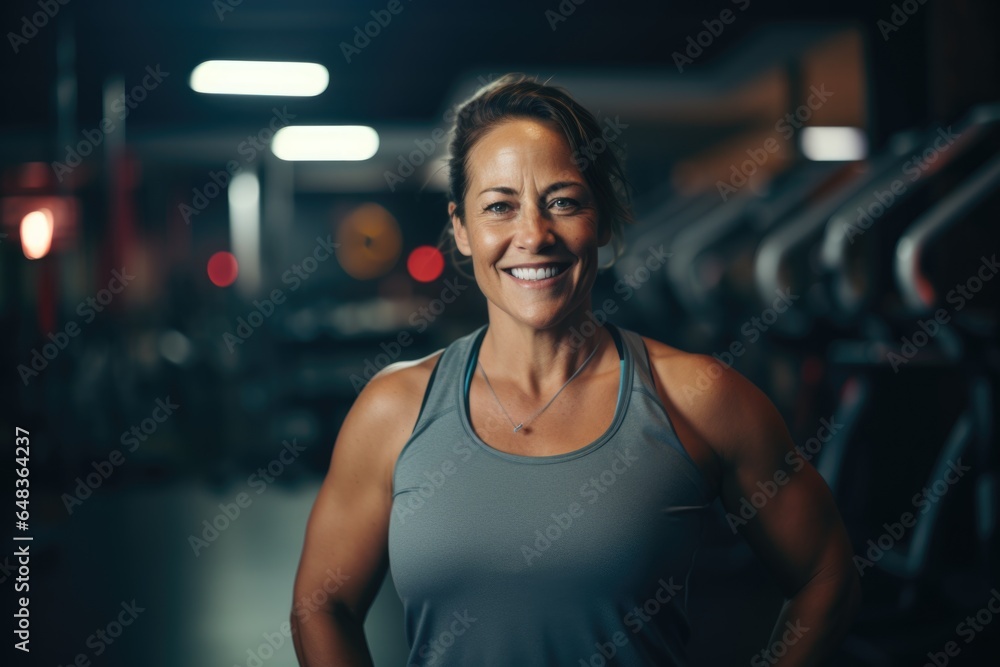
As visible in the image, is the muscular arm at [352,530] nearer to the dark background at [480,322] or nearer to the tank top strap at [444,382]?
the tank top strap at [444,382]

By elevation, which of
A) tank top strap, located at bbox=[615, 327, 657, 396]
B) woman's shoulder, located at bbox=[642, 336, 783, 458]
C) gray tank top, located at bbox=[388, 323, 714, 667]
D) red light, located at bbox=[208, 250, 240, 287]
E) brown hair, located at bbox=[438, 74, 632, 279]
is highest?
red light, located at bbox=[208, 250, 240, 287]

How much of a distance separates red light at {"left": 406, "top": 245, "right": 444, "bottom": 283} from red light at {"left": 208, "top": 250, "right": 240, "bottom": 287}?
12.7ft

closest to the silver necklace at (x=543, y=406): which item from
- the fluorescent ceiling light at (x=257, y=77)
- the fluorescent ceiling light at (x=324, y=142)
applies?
the fluorescent ceiling light at (x=257, y=77)

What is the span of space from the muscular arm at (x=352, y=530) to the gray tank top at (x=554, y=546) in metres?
0.09

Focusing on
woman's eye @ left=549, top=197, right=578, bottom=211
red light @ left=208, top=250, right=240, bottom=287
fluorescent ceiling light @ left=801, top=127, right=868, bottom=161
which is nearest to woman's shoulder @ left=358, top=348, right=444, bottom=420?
woman's eye @ left=549, top=197, right=578, bottom=211

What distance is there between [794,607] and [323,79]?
231 inches

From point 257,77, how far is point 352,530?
19.3 feet

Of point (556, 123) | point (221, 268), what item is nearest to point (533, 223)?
point (556, 123)

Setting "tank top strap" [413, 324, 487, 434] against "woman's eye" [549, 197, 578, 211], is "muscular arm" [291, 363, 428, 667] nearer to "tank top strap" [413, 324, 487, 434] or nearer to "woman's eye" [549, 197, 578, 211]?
"tank top strap" [413, 324, 487, 434]

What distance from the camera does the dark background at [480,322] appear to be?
3254 mm

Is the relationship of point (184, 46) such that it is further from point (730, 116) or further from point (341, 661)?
point (730, 116)

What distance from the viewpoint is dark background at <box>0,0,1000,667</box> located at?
10.7 feet

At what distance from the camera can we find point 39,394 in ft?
14.2

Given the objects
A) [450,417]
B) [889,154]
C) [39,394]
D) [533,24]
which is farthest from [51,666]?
[533,24]
